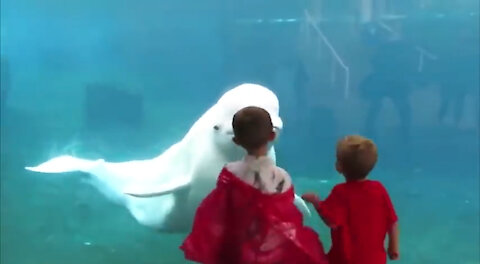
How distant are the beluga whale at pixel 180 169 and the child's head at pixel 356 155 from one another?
3.08ft

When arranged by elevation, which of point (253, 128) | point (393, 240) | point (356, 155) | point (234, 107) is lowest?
point (393, 240)

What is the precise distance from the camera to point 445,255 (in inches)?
214

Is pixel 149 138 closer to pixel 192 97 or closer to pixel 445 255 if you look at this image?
pixel 192 97

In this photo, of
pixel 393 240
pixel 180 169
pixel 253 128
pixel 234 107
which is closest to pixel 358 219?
pixel 393 240

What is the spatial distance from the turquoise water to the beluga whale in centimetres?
10

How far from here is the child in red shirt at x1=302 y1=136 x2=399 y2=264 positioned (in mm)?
3105

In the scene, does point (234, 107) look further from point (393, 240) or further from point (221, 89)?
point (393, 240)

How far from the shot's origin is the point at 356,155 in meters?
3.06

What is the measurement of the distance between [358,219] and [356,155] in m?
0.29

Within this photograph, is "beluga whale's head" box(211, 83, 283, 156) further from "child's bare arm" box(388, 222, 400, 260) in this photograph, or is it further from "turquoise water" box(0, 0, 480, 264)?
"child's bare arm" box(388, 222, 400, 260)

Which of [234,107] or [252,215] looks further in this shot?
[234,107]

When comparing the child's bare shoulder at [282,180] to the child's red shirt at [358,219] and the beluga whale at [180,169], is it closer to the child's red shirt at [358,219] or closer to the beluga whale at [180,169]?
the child's red shirt at [358,219]

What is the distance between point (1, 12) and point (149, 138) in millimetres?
1568

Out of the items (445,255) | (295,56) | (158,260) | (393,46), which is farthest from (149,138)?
(445,255)
